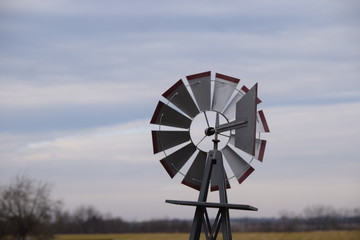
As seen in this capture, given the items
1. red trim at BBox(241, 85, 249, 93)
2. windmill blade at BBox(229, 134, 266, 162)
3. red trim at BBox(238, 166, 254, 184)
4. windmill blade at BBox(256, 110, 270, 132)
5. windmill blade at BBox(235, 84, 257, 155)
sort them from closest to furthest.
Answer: windmill blade at BBox(235, 84, 257, 155) → red trim at BBox(238, 166, 254, 184) → windmill blade at BBox(229, 134, 266, 162) → windmill blade at BBox(256, 110, 270, 132) → red trim at BBox(241, 85, 249, 93)

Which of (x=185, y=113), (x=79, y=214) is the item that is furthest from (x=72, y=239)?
(x=185, y=113)

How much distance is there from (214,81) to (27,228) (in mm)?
34210

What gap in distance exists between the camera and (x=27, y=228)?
42.2 meters

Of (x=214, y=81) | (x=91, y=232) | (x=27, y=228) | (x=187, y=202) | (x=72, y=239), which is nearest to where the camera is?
(x=187, y=202)

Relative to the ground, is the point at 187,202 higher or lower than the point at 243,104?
lower

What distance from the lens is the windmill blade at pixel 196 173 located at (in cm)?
1108

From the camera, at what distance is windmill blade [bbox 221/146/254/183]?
1074 cm

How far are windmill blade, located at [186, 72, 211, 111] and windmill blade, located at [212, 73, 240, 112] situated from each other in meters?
0.15

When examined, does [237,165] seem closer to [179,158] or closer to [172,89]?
[179,158]

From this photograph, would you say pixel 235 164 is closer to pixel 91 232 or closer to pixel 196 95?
pixel 196 95

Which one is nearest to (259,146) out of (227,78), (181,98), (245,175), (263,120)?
(263,120)

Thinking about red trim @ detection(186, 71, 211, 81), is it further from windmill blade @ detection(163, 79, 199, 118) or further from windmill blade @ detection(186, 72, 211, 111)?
windmill blade @ detection(163, 79, 199, 118)

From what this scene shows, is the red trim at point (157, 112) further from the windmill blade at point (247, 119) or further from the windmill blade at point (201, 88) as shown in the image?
the windmill blade at point (247, 119)

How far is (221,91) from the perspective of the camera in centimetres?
1102
